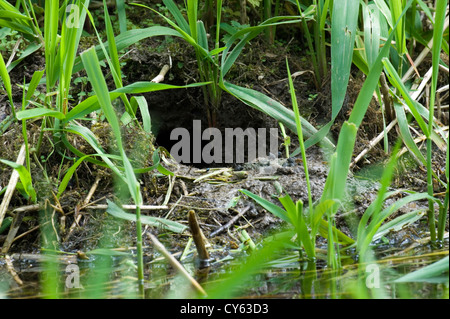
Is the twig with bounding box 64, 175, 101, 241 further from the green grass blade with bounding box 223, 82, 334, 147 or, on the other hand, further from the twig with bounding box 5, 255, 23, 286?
the green grass blade with bounding box 223, 82, 334, 147

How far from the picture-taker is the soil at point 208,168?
2162mm

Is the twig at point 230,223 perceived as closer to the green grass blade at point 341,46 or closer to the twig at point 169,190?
the twig at point 169,190

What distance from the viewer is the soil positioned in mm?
2162

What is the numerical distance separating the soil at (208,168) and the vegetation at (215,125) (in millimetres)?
16

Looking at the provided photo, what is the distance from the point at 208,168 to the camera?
2574mm

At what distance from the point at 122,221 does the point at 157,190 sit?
211 millimetres

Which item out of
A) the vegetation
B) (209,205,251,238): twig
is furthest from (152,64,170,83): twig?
(209,205,251,238): twig

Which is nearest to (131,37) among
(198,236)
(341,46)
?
(341,46)

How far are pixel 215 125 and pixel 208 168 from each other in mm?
363

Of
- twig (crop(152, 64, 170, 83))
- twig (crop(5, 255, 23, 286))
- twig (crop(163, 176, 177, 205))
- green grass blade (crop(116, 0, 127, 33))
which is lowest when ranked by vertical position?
twig (crop(5, 255, 23, 286))

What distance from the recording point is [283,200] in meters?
1.68

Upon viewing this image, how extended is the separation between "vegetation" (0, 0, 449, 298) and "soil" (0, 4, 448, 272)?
16 millimetres

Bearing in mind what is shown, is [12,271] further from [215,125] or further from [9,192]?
[215,125]
